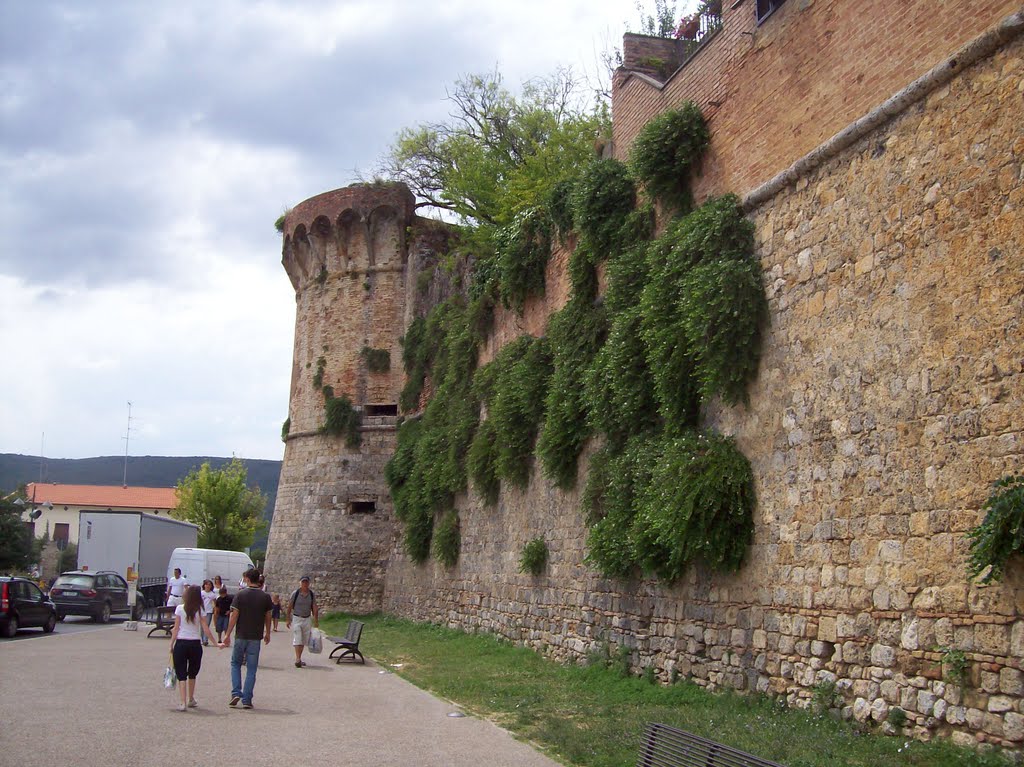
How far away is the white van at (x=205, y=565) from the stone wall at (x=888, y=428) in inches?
828

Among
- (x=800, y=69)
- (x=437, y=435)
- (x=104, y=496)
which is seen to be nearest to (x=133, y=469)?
(x=104, y=496)

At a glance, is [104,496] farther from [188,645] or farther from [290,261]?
[188,645]

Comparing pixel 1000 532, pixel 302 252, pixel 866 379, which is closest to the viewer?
pixel 1000 532

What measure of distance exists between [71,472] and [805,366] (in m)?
145

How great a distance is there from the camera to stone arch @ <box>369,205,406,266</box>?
29.3 meters

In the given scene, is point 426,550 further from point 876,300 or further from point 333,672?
point 876,300

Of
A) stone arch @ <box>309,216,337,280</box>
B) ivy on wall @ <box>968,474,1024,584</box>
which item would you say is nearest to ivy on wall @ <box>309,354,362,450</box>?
stone arch @ <box>309,216,337,280</box>

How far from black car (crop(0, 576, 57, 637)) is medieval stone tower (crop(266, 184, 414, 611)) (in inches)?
289

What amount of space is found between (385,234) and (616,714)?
70.4 ft

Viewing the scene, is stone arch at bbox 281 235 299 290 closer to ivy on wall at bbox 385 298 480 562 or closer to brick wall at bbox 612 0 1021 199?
ivy on wall at bbox 385 298 480 562

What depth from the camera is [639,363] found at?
1248 cm

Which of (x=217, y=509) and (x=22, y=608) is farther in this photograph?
(x=217, y=509)

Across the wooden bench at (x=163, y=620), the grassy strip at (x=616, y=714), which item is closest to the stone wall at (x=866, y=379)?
the grassy strip at (x=616, y=714)

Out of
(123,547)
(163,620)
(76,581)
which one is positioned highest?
(123,547)
